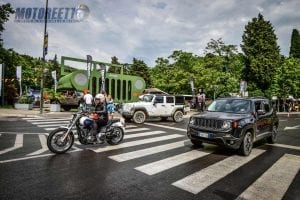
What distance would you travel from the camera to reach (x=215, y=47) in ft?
176

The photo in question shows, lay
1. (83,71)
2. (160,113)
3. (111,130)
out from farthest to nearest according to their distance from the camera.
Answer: (83,71), (160,113), (111,130)

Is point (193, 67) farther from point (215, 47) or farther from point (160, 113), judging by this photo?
point (160, 113)

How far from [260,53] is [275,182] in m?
54.0

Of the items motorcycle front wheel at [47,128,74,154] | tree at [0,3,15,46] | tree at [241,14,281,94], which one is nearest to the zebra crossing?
motorcycle front wheel at [47,128,74,154]

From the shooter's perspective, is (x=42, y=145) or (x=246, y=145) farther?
(x=42, y=145)

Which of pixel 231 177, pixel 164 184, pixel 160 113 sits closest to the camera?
pixel 164 184

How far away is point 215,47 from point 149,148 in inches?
1880

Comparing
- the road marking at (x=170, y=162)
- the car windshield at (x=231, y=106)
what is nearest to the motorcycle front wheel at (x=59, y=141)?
the road marking at (x=170, y=162)

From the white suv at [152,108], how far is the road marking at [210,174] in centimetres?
991

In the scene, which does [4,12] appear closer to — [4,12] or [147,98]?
[4,12]

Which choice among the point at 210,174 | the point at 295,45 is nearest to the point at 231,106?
the point at 210,174

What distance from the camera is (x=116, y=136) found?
9797 millimetres

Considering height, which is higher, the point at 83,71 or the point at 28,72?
the point at 28,72

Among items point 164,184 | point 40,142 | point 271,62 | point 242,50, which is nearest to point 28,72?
point 242,50
